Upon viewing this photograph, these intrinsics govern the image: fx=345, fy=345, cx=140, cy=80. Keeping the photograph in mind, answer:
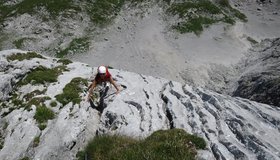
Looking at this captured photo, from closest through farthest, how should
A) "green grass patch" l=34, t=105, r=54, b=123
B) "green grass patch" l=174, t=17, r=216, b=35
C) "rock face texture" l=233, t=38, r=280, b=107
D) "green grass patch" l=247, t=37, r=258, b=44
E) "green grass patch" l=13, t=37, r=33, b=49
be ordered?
"green grass patch" l=34, t=105, r=54, b=123, "rock face texture" l=233, t=38, r=280, b=107, "green grass patch" l=13, t=37, r=33, b=49, "green grass patch" l=247, t=37, r=258, b=44, "green grass patch" l=174, t=17, r=216, b=35

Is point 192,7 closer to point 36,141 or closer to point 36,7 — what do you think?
point 36,7

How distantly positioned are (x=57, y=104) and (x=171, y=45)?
3164cm

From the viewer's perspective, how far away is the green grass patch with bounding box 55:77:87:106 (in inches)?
932

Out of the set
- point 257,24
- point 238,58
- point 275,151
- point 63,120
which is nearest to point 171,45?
point 238,58

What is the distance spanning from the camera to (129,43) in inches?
2103

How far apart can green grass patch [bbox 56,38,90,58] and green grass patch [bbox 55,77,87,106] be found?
2597 centimetres

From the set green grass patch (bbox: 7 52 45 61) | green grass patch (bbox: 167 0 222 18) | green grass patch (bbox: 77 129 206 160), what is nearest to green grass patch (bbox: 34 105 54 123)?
green grass patch (bbox: 77 129 206 160)

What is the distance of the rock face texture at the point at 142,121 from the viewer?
18.1 meters

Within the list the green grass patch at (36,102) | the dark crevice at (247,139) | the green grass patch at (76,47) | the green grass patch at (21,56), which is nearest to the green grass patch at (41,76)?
the green grass patch at (21,56)

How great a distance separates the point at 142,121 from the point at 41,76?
34.3 ft

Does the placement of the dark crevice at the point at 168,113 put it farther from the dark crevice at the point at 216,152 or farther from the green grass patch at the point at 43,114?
the green grass patch at the point at 43,114

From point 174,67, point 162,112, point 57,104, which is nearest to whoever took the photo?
point 162,112

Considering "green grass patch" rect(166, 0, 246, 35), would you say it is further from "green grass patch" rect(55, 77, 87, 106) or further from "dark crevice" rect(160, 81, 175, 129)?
"green grass patch" rect(55, 77, 87, 106)

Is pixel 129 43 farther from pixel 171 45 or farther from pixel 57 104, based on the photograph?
pixel 57 104
